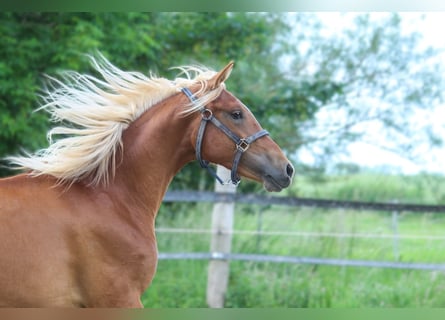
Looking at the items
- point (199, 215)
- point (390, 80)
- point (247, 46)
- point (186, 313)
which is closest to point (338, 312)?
point (186, 313)

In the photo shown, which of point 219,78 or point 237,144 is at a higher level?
point 219,78

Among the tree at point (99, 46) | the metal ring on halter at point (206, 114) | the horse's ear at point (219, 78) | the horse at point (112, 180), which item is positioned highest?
the tree at point (99, 46)

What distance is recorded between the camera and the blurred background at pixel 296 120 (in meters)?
7.52

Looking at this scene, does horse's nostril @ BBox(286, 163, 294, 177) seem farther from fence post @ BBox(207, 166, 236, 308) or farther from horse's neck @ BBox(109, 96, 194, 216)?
fence post @ BBox(207, 166, 236, 308)

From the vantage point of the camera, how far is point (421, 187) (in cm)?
1105

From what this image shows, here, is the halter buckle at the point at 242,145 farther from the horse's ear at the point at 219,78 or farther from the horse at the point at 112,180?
the horse's ear at the point at 219,78

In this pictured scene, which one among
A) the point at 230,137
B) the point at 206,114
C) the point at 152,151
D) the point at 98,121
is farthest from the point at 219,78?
the point at 98,121

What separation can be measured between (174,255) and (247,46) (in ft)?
12.1

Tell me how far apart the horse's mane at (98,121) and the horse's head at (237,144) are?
0.08 metres

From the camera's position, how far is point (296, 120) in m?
9.97

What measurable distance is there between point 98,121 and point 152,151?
13.4 inches

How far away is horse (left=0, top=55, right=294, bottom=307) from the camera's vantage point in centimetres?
336

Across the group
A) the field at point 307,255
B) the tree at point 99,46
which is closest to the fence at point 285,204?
the field at point 307,255

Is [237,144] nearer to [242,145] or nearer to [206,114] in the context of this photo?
[242,145]
